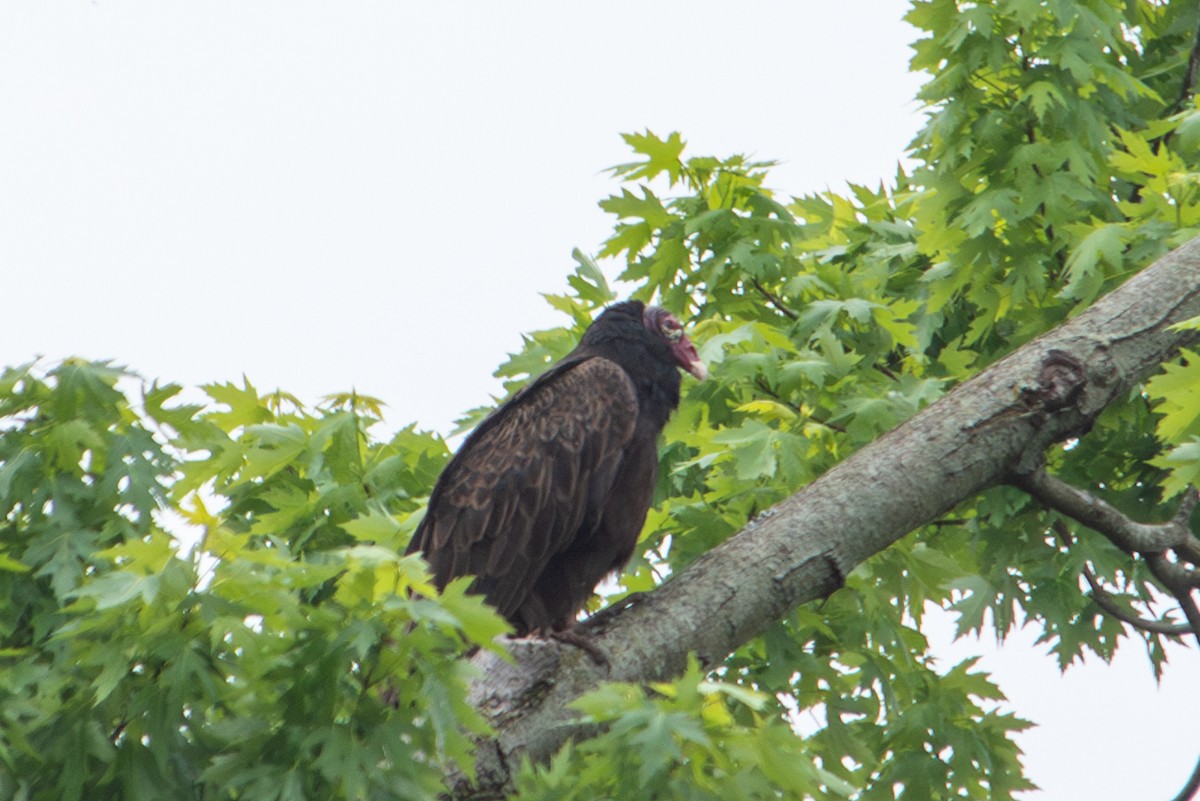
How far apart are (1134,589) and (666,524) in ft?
7.94

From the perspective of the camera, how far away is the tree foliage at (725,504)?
A: 102 inches

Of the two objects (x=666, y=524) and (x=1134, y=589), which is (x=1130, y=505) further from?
(x=666, y=524)

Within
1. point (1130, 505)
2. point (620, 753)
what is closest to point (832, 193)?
point (1130, 505)

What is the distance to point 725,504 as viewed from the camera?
4.59 m

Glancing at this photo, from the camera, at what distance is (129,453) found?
3520 millimetres

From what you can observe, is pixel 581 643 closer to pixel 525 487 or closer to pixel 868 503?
pixel 868 503

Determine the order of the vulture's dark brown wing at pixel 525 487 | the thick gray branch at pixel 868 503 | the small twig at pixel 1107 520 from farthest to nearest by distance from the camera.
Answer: the vulture's dark brown wing at pixel 525 487 < the small twig at pixel 1107 520 < the thick gray branch at pixel 868 503

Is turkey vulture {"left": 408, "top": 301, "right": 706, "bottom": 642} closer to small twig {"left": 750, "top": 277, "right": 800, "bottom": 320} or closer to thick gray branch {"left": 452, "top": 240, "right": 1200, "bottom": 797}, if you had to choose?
thick gray branch {"left": 452, "top": 240, "right": 1200, "bottom": 797}

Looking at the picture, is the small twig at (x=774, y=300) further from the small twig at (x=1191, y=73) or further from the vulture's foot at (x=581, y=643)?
the vulture's foot at (x=581, y=643)

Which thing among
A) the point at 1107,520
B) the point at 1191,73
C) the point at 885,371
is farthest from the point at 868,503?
the point at 1191,73

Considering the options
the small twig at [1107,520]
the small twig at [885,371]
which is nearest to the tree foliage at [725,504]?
the small twig at [885,371]

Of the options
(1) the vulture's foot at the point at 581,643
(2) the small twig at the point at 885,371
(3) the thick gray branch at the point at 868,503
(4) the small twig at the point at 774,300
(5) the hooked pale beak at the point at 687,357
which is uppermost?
(4) the small twig at the point at 774,300

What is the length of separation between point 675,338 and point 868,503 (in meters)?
1.49

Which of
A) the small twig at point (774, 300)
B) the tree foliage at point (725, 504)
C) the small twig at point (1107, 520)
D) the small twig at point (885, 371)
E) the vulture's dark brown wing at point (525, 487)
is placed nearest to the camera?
the tree foliage at point (725, 504)
